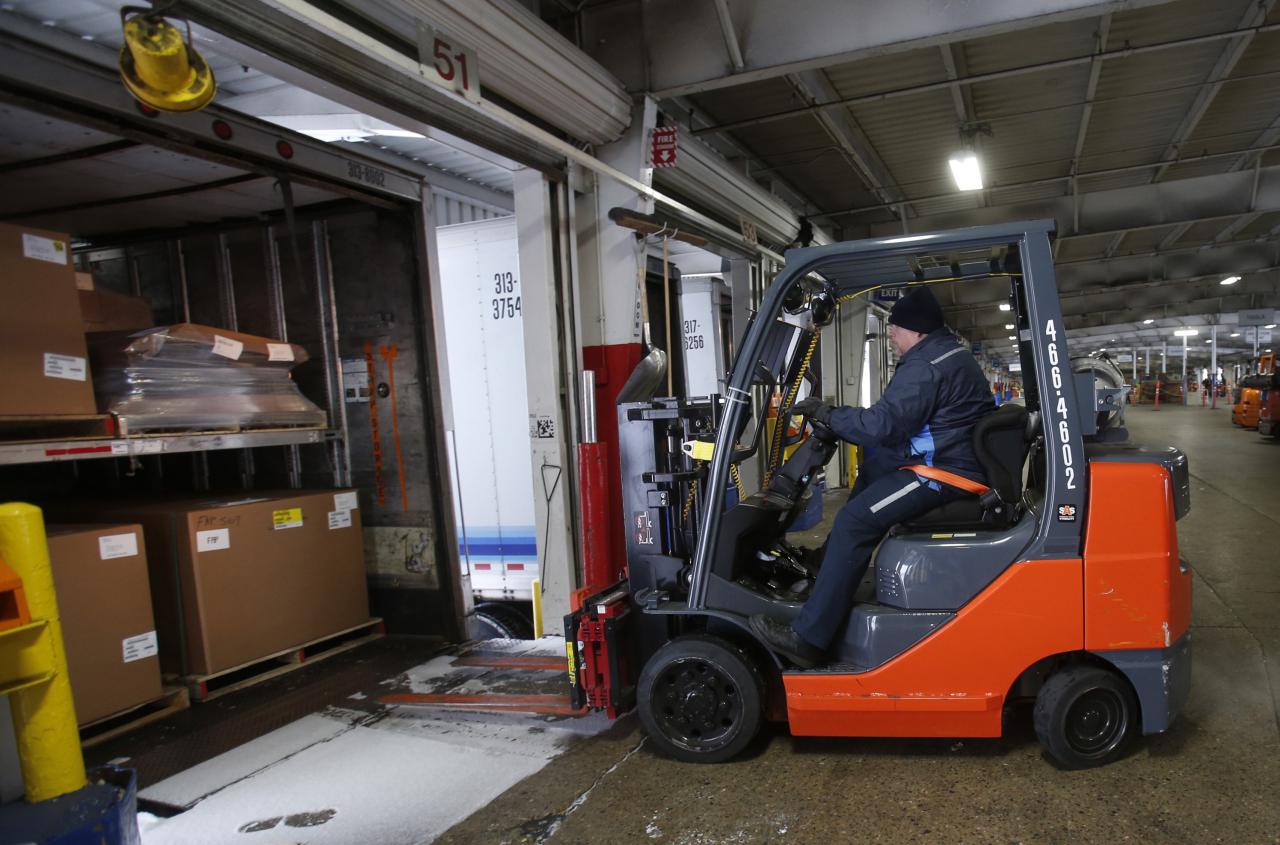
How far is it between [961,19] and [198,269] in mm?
5728

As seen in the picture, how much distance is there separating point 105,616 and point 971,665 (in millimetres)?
4282

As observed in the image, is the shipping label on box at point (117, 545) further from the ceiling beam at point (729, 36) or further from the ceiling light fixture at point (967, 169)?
the ceiling light fixture at point (967, 169)

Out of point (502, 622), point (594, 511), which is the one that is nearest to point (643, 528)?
point (594, 511)

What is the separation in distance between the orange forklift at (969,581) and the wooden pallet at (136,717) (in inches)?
104

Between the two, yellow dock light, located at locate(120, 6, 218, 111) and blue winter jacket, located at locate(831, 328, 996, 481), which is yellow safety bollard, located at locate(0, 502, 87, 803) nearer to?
yellow dock light, located at locate(120, 6, 218, 111)

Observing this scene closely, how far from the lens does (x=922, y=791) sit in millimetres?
3250

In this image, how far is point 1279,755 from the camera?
340 cm

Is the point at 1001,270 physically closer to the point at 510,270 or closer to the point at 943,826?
the point at 943,826

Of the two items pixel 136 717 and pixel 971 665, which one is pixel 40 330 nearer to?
pixel 136 717

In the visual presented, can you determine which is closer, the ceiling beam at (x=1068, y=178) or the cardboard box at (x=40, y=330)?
the cardboard box at (x=40, y=330)

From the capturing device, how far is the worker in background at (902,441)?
3.31m

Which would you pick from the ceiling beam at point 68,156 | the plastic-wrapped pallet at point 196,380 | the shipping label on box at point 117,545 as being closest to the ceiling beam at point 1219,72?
the plastic-wrapped pallet at point 196,380

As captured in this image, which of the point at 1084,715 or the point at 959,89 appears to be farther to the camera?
the point at 959,89

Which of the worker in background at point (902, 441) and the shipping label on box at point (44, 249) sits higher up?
the shipping label on box at point (44, 249)
